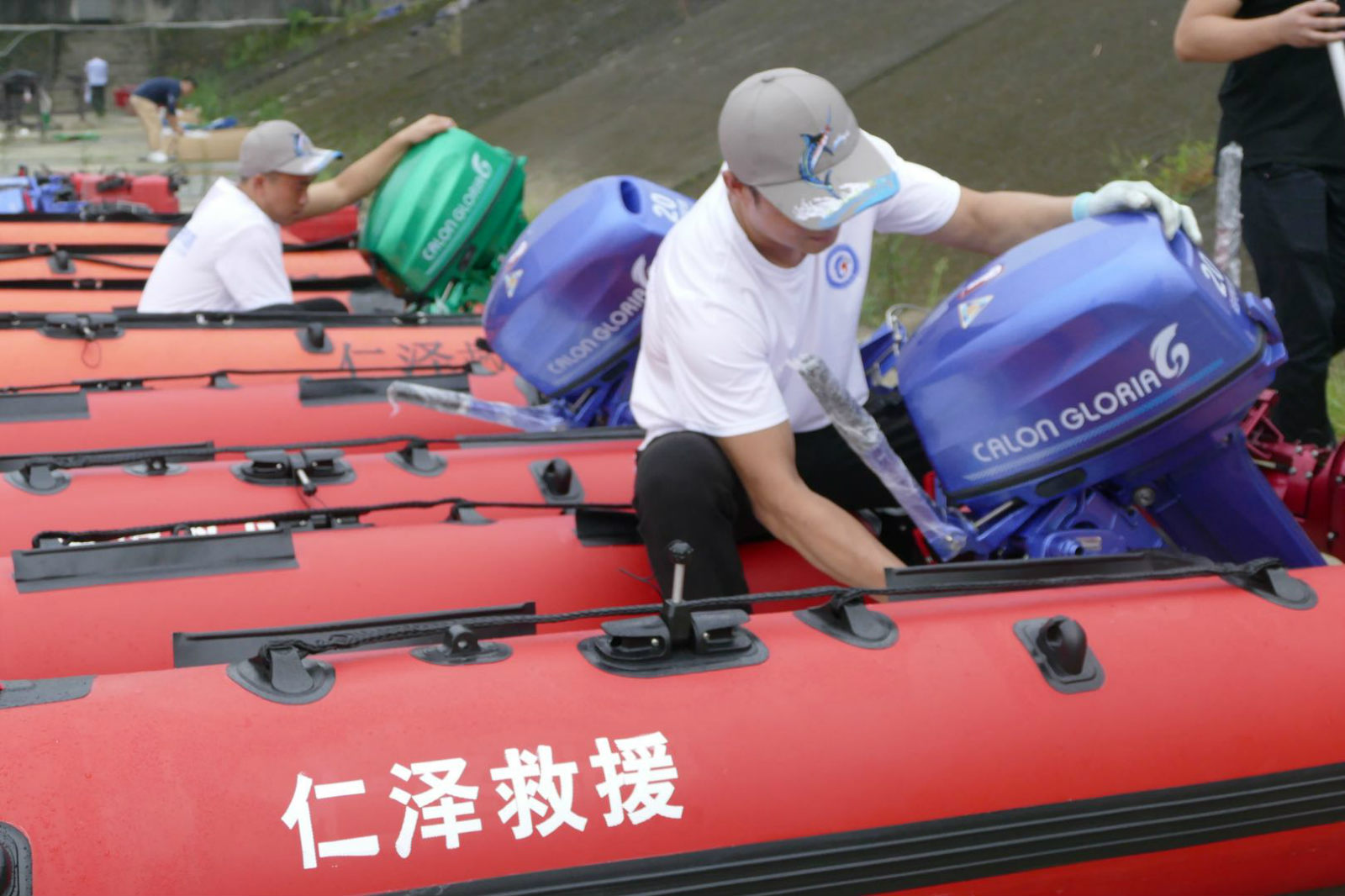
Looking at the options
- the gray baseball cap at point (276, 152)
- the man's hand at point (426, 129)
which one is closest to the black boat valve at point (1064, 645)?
the man's hand at point (426, 129)

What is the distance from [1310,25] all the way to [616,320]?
1.56 metres

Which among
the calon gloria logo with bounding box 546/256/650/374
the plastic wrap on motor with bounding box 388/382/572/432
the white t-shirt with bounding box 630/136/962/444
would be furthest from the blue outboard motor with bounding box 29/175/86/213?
the white t-shirt with bounding box 630/136/962/444

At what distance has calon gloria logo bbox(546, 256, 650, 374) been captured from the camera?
3.38 meters

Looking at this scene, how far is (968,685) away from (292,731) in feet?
2.96

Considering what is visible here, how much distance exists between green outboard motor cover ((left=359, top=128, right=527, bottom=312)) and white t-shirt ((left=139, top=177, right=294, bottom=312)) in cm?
32

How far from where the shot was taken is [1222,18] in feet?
10.4

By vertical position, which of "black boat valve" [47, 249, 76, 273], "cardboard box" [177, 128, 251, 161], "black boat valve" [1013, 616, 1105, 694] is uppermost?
"cardboard box" [177, 128, 251, 161]

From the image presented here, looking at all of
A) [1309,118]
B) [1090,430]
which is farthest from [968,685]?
[1309,118]

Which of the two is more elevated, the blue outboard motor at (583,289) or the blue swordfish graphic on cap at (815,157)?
the blue outboard motor at (583,289)

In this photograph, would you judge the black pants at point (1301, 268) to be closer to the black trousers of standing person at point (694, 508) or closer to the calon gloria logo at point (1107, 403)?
the calon gloria logo at point (1107, 403)

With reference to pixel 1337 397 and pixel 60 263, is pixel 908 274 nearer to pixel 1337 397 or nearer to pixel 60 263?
pixel 1337 397

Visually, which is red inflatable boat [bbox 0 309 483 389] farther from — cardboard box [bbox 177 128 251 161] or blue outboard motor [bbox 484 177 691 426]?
cardboard box [bbox 177 128 251 161]

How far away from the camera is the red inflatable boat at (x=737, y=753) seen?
1703 millimetres

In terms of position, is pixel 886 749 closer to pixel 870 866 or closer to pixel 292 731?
pixel 870 866
